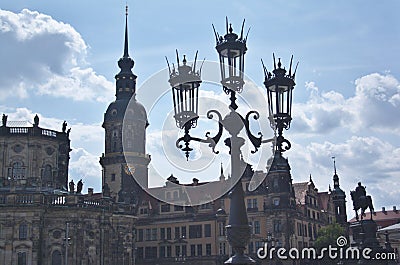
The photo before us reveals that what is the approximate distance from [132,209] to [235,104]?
190 ft

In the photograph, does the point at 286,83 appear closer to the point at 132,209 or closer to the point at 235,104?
the point at 235,104

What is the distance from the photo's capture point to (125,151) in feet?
265

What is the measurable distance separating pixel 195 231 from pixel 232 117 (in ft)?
207

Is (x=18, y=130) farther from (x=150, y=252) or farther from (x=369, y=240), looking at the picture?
(x=369, y=240)

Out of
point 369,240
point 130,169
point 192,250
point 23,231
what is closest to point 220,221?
point 192,250

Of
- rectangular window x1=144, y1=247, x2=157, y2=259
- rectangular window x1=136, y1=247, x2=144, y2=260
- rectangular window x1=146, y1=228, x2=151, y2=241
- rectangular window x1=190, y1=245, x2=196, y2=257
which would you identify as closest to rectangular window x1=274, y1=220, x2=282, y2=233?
rectangular window x1=190, y1=245, x2=196, y2=257

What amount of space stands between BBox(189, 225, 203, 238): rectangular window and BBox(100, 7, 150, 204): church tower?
33.8ft

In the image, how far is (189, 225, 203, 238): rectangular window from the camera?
254 ft

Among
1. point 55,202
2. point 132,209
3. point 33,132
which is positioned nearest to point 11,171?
point 33,132

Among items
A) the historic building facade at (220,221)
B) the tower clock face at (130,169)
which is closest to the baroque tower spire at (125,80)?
the tower clock face at (130,169)

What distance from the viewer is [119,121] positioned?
3233 inches

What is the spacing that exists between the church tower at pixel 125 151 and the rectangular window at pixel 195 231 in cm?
1031

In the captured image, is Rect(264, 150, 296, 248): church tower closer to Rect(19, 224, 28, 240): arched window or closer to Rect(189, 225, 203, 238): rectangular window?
Rect(189, 225, 203, 238): rectangular window

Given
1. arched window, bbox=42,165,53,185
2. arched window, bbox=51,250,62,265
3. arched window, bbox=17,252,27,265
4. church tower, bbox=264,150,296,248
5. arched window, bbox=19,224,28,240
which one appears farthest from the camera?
church tower, bbox=264,150,296,248
